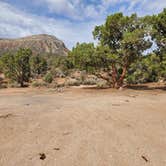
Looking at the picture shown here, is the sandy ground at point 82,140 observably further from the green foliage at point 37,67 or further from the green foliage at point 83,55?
the green foliage at point 37,67

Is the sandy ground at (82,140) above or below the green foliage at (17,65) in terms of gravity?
below

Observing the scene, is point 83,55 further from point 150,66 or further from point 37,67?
point 37,67

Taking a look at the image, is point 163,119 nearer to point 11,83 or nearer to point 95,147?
point 95,147

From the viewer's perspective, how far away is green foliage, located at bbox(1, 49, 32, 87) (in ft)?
101

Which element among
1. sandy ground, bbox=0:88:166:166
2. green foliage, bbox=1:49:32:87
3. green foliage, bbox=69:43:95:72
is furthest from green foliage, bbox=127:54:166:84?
green foliage, bbox=1:49:32:87

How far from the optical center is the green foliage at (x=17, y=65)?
30766 millimetres

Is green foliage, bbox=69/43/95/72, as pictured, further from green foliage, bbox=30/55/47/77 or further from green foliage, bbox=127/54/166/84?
green foliage, bbox=30/55/47/77

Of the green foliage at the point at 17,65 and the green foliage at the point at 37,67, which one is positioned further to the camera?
the green foliage at the point at 37,67

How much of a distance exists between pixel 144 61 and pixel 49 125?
13660 mm

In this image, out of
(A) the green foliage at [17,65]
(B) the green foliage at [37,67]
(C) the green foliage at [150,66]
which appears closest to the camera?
(C) the green foliage at [150,66]

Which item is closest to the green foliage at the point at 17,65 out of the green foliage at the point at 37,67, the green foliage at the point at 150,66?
the green foliage at the point at 37,67

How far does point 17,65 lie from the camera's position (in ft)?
102

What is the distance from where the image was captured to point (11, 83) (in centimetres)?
3234

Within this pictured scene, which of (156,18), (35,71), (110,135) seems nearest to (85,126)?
(110,135)
